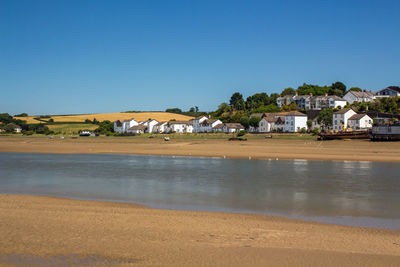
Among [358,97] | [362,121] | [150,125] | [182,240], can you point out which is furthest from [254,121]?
[182,240]

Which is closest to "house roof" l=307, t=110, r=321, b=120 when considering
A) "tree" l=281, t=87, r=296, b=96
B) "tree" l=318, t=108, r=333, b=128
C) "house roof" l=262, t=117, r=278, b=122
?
"tree" l=318, t=108, r=333, b=128

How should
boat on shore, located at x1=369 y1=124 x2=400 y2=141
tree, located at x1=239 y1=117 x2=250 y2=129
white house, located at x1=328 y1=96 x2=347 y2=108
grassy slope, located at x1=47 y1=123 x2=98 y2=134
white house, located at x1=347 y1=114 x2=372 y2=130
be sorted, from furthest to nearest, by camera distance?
grassy slope, located at x1=47 y1=123 x2=98 y2=134 < white house, located at x1=328 y1=96 x2=347 y2=108 < tree, located at x1=239 y1=117 x2=250 y2=129 < white house, located at x1=347 y1=114 x2=372 y2=130 < boat on shore, located at x1=369 y1=124 x2=400 y2=141

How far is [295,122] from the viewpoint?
88500 mm

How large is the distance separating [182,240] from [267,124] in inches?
3512

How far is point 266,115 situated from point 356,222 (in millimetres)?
92942

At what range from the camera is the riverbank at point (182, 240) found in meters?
7.00

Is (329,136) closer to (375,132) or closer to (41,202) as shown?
(375,132)

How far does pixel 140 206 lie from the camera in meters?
12.5

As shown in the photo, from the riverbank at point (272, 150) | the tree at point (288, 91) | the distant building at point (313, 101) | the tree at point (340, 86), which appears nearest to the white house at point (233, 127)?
the distant building at point (313, 101)

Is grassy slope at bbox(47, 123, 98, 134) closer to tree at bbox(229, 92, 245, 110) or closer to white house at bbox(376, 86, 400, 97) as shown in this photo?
tree at bbox(229, 92, 245, 110)

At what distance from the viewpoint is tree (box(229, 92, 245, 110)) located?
126900mm

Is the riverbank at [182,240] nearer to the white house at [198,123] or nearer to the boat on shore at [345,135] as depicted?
the boat on shore at [345,135]

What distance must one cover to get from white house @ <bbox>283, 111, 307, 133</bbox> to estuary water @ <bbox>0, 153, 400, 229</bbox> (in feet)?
217

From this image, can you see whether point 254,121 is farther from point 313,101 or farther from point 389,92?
point 389,92
